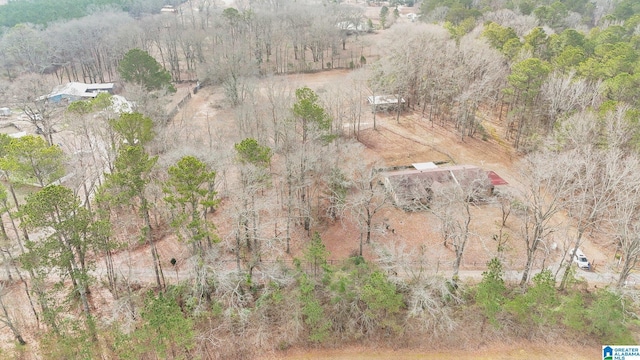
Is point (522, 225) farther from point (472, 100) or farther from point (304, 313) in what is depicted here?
point (304, 313)

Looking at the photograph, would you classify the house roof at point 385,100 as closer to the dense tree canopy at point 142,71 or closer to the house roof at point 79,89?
the dense tree canopy at point 142,71

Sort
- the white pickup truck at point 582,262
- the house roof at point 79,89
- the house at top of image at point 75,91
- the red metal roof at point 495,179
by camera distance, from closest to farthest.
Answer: the white pickup truck at point 582,262 < the red metal roof at point 495,179 < the house at top of image at point 75,91 < the house roof at point 79,89

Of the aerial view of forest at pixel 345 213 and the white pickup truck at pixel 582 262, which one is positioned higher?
the aerial view of forest at pixel 345 213

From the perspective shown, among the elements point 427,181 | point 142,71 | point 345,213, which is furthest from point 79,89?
point 427,181

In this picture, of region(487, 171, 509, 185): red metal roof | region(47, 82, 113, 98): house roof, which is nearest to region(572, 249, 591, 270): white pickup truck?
region(487, 171, 509, 185): red metal roof

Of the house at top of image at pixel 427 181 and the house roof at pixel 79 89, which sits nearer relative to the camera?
the house at top of image at pixel 427 181

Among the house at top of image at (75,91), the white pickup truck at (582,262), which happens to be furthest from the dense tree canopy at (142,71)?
the white pickup truck at (582,262)

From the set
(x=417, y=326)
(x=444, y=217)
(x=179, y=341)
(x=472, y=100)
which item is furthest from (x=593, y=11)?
(x=179, y=341)

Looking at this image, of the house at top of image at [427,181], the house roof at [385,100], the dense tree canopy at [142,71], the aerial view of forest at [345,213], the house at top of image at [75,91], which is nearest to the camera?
the aerial view of forest at [345,213]
